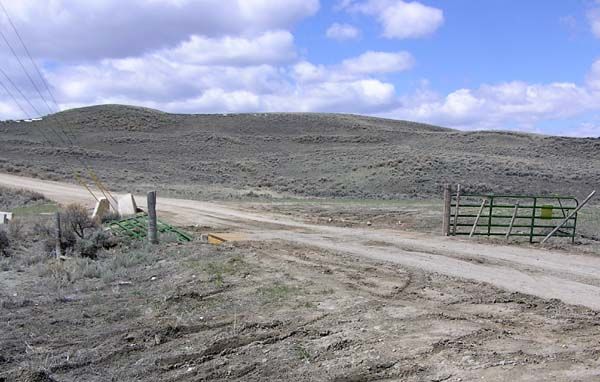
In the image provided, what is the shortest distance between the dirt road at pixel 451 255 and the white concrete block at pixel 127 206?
1.18m

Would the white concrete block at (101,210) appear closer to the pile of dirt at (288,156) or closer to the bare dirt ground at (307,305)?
the bare dirt ground at (307,305)

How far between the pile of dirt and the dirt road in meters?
18.0

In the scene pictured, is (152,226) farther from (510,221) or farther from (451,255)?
(510,221)

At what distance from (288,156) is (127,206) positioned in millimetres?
44994

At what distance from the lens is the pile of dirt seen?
50562 mm

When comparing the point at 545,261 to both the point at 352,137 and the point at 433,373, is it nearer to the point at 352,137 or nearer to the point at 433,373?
the point at 433,373

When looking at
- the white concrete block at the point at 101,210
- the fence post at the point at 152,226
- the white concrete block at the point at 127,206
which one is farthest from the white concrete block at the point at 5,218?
the fence post at the point at 152,226

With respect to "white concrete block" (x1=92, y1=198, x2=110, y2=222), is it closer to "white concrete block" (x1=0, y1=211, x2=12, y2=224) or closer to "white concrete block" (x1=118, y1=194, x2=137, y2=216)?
"white concrete block" (x1=118, y1=194, x2=137, y2=216)

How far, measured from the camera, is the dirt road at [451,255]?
11945mm

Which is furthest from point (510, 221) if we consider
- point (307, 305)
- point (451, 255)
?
point (307, 305)

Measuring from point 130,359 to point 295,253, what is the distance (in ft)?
23.4

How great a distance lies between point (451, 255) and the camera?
15.6 metres

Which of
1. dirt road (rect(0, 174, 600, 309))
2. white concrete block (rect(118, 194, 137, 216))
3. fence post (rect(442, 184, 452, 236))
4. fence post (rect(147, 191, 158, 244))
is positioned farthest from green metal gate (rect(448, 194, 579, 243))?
white concrete block (rect(118, 194, 137, 216))

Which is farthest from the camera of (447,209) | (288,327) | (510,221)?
(510,221)
